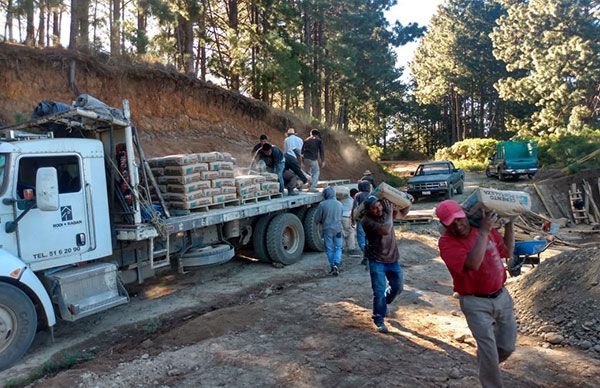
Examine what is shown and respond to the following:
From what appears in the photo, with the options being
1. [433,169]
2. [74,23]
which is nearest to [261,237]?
[74,23]

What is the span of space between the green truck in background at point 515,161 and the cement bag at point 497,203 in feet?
→ 75.1

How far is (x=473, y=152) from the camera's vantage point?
37.2 metres

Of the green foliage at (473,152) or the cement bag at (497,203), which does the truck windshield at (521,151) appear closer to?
the green foliage at (473,152)

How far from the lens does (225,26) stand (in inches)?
952

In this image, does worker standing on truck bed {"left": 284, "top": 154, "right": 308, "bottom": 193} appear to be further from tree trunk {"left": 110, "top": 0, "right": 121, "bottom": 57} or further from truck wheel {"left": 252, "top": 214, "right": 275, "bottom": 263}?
tree trunk {"left": 110, "top": 0, "right": 121, "bottom": 57}

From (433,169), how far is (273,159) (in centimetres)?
1179

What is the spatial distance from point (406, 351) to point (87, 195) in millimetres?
4455

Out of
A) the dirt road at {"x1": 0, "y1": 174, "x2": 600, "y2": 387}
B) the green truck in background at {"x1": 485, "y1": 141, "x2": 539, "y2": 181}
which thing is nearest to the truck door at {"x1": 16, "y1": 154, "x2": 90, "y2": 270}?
the dirt road at {"x1": 0, "y1": 174, "x2": 600, "y2": 387}

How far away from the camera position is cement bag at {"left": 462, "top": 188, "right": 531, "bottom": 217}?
151 inches

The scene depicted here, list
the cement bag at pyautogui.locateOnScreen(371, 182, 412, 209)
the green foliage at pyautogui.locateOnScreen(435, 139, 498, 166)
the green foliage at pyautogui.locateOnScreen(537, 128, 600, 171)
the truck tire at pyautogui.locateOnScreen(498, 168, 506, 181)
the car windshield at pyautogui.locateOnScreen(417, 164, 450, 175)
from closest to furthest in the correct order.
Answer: the cement bag at pyautogui.locateOnScreen(371, 182, 412, 209), the car windshield at pyautogui.locateOnScreen(417, 164, 450, 175), the green foliage at pyautogui.locateOnScreen(537, 128, 600, 171), the truck tire at pyautogui.locateOnScreen(498, 168, 506, 181), the green foliage at pyautogui.locateOnScreen(435, 139, 498, 166)

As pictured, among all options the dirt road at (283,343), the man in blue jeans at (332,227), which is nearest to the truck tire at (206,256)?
the dirt road at (283,343)

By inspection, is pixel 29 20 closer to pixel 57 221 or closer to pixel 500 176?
pixel 57 221

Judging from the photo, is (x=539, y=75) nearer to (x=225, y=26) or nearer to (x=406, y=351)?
(x=225, y=26)

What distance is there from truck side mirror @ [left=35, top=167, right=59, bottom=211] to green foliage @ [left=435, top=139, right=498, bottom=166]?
32.7 meters
